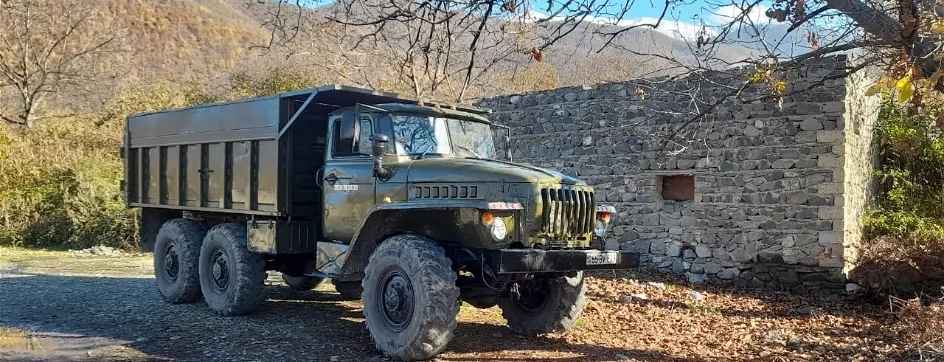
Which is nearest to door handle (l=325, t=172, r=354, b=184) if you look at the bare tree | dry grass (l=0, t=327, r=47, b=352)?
dry grass (l=0, t=327, r=47, b=352)

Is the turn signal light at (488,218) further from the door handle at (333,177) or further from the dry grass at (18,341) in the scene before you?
the dry grass at (18,341)

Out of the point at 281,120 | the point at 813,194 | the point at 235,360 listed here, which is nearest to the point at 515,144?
the point at 813,194

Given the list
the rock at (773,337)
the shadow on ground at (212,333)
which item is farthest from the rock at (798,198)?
the shadow on ground at (212,333)

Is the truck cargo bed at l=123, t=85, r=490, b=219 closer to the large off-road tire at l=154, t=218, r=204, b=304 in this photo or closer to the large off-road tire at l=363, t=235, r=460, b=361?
the large off-road tire at l=154, t=218, r=204, b=304

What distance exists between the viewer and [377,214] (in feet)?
21.4

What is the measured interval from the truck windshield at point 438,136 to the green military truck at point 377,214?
13mm

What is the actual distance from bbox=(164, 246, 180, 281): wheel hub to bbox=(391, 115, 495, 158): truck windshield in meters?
3.91

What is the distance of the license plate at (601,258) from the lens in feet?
20.0

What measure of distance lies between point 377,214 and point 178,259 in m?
3.73

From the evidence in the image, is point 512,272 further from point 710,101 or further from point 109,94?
point 109,94

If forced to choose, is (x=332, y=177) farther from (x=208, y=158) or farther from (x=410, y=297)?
(x=208, y=158)

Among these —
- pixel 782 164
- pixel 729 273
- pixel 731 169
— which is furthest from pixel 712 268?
pixel 782 164

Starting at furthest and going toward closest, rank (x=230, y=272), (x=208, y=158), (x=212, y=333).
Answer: (x=208, y=158)
(x=230, y=272)
(x=212, y=333)

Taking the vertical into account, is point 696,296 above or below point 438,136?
below
